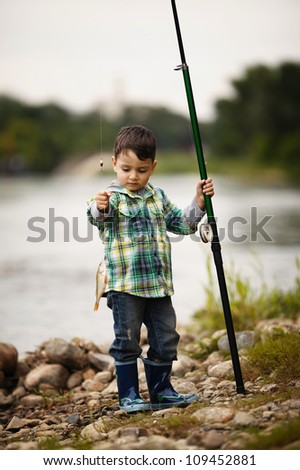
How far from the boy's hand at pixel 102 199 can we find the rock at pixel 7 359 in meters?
1.81

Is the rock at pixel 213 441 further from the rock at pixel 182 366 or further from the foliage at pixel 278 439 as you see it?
the rock at pixel 182 366

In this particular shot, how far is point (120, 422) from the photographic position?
3822 mm

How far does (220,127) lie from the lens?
2153 cm

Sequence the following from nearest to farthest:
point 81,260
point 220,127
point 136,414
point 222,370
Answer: point 136,414
point 222,370
point 81,260
point 220,127

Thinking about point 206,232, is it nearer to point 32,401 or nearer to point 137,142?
point 137,142

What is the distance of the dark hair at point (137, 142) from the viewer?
12.5ft

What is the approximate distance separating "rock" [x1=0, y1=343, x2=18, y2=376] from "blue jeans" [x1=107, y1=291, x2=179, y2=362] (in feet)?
4.55

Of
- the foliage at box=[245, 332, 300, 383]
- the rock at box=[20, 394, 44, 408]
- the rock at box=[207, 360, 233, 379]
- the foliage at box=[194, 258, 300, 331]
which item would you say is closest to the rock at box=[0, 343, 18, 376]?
the rock at box=[20, 394, 44, 408]

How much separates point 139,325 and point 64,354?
144 cm

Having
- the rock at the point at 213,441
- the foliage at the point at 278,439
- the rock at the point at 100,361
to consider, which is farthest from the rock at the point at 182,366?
the foliage at the point at 278,439

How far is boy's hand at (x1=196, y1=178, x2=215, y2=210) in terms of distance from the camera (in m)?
3.84

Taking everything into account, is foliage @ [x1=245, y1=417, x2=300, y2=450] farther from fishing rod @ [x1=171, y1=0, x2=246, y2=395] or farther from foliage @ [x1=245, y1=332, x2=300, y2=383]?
foliage @ [x1=245, y1=332, x2=300, y2=383]

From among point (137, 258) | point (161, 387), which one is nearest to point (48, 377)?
point (161, 387)
